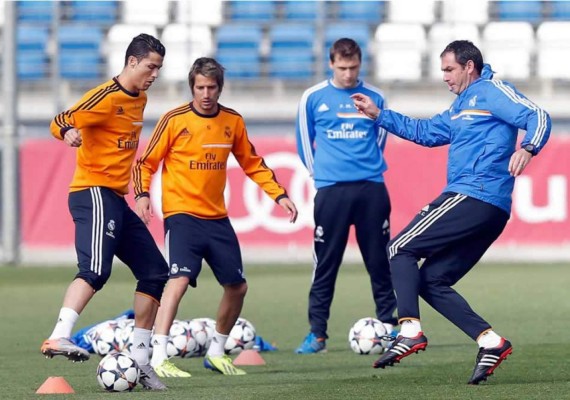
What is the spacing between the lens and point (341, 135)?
977 cm

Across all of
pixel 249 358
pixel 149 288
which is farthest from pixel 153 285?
pixel 249 358

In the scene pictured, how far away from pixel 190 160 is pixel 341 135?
1.99 metres

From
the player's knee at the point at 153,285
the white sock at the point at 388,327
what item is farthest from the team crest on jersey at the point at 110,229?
the white sock at the point at 388,327

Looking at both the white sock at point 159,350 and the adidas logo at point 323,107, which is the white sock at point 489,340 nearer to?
the white sock at point 159,350

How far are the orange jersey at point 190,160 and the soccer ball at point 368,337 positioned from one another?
61.8 inches

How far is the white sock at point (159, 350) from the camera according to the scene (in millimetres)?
7918

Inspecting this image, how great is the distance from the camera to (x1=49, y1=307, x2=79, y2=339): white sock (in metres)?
7.09

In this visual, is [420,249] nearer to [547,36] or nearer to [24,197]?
[24,197]

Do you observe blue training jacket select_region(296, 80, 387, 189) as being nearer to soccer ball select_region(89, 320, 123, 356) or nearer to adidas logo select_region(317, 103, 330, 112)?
adidas logo select_region(317, 103, 330, 112)

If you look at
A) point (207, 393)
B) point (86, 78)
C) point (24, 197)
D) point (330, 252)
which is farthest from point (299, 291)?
point (86, 78)

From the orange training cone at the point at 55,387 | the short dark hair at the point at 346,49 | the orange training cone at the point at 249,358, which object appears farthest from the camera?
the short dark hair at the point at 346,49

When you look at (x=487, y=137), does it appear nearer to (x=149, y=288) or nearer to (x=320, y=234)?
(x=149, y=288)

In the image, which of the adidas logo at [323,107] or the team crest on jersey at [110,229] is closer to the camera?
the team crest on jersey at [110,229]

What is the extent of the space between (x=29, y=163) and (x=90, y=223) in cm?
1131
